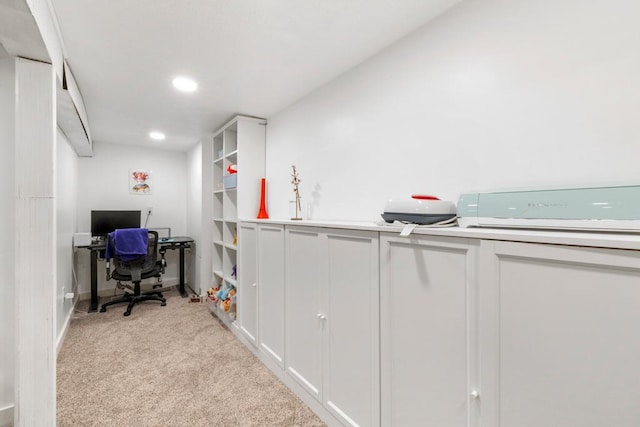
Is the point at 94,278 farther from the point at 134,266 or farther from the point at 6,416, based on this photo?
the point at 6,416

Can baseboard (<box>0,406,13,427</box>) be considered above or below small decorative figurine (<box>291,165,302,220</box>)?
below

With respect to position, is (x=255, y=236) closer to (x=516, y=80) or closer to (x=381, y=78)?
(x=381, y=78)

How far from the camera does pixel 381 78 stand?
1.79 metres

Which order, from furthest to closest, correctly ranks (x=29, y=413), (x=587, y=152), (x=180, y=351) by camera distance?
(x=180, y=351) < (x=29, y=413) < (x=587, y=152)

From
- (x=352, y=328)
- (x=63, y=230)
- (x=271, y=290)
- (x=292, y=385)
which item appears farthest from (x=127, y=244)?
(x=352, y=328)

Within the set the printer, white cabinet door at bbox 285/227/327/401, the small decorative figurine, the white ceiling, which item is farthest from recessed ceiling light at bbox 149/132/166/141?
the printer

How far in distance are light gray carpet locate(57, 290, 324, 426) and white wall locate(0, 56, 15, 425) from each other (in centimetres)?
32

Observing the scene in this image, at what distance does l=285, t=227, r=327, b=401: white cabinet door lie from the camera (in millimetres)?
1698

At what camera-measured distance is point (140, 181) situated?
4.45m

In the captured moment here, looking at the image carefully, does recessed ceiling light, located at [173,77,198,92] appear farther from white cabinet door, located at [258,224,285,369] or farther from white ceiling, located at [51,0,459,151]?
white cabinet door, located at [258,224,285,369]

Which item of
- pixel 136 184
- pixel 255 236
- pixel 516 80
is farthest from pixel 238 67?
pixel 136 184

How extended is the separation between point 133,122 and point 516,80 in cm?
348

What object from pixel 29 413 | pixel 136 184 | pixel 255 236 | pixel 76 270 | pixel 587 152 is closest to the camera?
pixel 587 152

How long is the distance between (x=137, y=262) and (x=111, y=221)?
910mm
